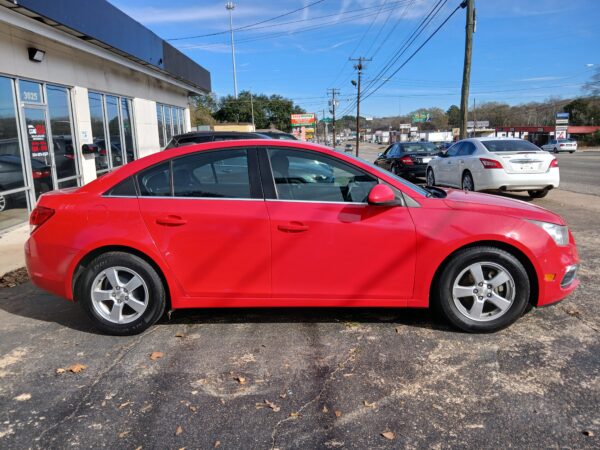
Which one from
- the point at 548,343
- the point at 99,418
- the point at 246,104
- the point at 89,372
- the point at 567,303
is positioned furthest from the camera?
the point at 246,104

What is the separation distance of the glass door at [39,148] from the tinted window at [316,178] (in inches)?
277

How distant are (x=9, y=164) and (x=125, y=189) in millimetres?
5784

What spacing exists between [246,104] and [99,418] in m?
88.2

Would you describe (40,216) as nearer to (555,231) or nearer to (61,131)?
(555,231)

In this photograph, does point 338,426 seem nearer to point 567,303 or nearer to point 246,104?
point 567,303

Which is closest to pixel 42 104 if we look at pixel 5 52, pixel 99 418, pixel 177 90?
pixel 5 52

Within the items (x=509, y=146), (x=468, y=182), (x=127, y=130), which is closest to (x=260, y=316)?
(x=468, y=182)

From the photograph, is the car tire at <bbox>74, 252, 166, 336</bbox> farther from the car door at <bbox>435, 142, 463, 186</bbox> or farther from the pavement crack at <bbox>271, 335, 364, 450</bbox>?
the car door at <bbox>435, 142, 463, 186</bbox>

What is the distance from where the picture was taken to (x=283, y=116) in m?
94.8

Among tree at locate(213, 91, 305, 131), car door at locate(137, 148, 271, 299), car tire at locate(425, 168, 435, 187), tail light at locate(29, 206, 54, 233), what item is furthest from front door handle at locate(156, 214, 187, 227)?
tree at locate(213, 91, 305, 131)

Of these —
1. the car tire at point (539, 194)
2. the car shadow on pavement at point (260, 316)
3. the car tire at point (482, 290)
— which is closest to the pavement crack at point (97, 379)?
the car shadow on pavement at point (260, 316)

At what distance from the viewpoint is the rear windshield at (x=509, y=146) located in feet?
33.6

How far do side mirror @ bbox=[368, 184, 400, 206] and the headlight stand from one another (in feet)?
3.75

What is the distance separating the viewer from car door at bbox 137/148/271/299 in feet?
12.2
